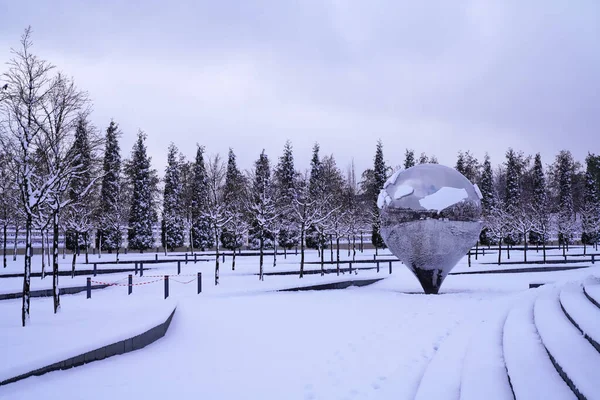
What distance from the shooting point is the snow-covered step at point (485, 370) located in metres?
5.26

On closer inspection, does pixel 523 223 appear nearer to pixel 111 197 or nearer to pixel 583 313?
pixel 583 313

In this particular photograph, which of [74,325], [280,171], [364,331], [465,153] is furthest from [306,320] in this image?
[465,153]

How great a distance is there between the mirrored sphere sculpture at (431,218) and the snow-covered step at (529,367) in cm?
668

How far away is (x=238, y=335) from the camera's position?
968cm

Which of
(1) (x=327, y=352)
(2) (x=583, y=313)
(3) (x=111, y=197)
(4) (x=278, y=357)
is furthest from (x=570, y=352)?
(3) (x=111, y=197)

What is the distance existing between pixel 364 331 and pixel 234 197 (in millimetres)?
29260

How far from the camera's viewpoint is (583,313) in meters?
7.40

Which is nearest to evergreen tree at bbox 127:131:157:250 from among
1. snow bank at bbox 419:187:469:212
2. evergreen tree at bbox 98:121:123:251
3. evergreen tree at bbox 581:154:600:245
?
evergreen tree at bbox 98:121:123:251

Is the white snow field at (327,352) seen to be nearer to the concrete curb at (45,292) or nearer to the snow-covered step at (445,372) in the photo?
the snow-covered step at (445,372)

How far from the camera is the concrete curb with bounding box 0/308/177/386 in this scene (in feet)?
21.4

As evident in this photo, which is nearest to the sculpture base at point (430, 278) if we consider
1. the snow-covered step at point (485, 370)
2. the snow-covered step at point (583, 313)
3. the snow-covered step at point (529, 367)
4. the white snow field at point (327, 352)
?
the white snow field at point (327, 352)

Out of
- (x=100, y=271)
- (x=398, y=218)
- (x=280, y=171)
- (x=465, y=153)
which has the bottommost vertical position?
(x=100, y=271)

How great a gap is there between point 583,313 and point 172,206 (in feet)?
162

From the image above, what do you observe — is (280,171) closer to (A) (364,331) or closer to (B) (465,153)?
(B) (465,153)
